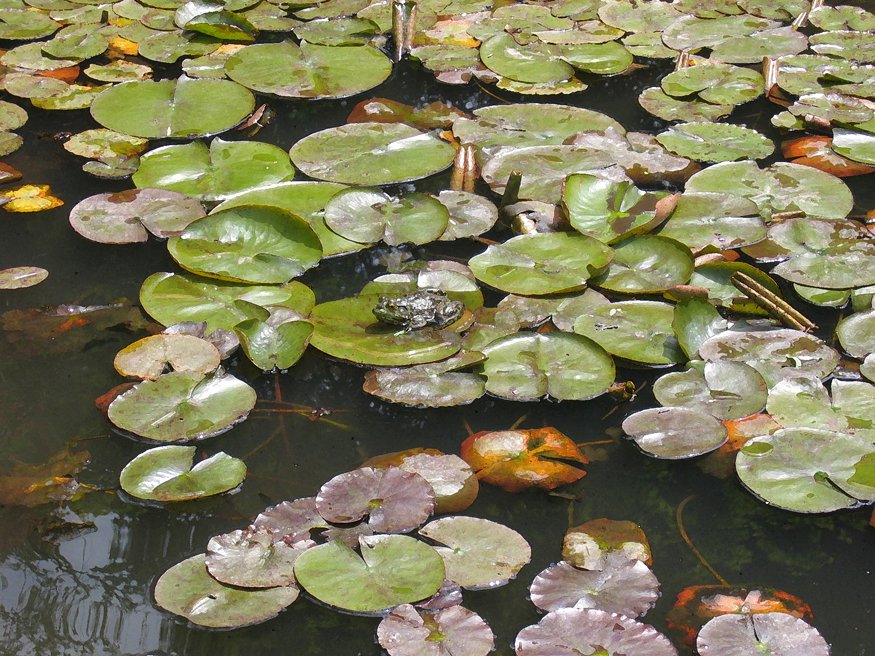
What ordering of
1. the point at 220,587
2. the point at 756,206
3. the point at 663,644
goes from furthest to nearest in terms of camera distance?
the point at 756,206 → the point at 220,587 → the point at 663,644

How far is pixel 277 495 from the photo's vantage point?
231cm

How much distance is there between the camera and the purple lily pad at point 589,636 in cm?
190

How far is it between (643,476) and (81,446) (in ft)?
4.86

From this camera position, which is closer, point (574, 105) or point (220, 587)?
point (220, 587)

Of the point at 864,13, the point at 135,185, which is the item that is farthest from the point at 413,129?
the point at 864,13

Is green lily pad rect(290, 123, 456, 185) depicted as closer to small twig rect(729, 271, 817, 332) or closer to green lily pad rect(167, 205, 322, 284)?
green lily pad rect(167, 205, 322, 284)

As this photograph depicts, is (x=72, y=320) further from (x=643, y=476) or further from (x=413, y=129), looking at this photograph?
(x=643, y=476)

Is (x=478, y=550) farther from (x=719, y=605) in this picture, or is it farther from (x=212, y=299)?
(x=212, y=299)

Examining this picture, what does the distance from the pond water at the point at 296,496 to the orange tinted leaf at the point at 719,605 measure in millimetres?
27

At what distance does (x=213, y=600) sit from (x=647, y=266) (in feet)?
5.51

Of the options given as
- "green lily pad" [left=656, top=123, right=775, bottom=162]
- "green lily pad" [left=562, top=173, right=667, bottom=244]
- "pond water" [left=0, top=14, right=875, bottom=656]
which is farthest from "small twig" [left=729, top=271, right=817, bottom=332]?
"green lily pad" [left=656, top=123, right=775, bottom=162]

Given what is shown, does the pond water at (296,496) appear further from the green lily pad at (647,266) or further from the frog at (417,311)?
the green lily pad at (647,266)

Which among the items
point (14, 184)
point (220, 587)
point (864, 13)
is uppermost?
point (864, 13)

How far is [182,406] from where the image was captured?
8.21 feet
